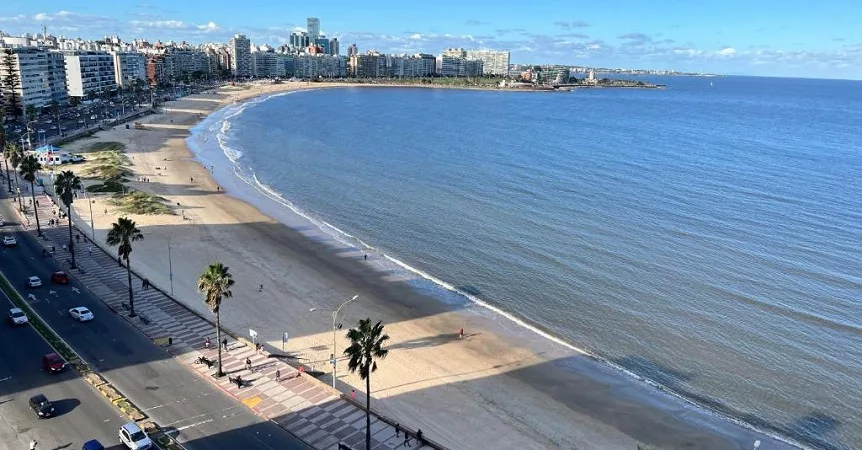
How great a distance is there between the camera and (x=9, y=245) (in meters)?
52.9

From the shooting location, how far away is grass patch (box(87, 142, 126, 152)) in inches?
4070

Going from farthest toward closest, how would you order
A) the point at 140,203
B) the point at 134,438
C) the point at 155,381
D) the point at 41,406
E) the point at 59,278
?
the point at 140,203 → the point at 59,278 → the point at 155,381 → the point at 41,406 → the point at 134,438

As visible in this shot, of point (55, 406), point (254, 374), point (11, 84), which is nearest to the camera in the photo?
point (55, 406)

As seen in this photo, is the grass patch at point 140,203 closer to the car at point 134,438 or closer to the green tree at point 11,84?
the car at point 134,438

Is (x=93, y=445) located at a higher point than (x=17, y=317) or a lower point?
lower

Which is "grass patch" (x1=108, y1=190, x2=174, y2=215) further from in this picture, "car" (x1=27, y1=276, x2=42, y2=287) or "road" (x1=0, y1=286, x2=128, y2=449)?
"road" (x1=0, y1=286, x2=128, y2=449)

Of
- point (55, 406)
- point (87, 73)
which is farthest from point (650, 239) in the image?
point (87, 73)

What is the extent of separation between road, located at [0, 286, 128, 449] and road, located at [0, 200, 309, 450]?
160 cm

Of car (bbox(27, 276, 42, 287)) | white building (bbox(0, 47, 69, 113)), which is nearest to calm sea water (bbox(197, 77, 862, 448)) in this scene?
car (bbox(27, 276, 42, 287))

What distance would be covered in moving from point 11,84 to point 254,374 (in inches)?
5389

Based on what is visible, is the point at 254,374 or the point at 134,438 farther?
the point at 254,374

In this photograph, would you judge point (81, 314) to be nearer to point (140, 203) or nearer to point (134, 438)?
point (134, 438)

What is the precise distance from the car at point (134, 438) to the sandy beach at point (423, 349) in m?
11.3

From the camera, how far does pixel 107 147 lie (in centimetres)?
10619
